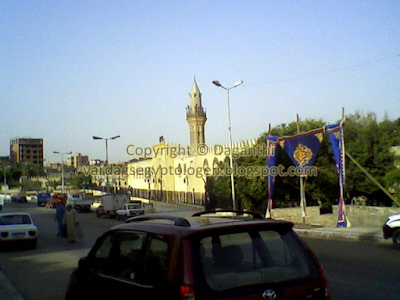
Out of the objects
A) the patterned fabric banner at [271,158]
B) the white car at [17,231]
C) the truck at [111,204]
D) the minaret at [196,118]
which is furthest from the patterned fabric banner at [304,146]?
the minaret at [196,118]

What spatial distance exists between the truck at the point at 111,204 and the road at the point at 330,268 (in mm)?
19595

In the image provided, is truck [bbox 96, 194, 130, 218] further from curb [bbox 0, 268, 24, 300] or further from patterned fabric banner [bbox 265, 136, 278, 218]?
→ curb [bbox 0, 268, 24, 300]

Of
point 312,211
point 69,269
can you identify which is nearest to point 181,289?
point 69,269

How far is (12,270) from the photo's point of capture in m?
12.1

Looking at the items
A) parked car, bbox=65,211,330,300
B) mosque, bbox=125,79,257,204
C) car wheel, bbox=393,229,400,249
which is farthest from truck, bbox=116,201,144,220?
parked car, bbox=65,211,330,300

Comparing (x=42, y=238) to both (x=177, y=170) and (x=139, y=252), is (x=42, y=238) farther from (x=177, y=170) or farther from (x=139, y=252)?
(x=177, y=170)

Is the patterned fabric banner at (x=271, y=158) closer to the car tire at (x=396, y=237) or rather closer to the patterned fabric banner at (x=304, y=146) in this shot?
the patterned fabric banner at (x=304, y=146)

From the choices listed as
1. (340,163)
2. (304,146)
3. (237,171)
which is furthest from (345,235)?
(237,171)

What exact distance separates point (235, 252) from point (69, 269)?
9.08m

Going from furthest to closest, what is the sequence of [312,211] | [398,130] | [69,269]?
[398,130], [312,211], [69,269]

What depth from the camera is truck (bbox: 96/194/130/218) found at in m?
36.7

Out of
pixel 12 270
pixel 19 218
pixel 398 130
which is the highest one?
pixel 398 130

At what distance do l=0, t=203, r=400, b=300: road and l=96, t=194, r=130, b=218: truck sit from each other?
19.6 meters

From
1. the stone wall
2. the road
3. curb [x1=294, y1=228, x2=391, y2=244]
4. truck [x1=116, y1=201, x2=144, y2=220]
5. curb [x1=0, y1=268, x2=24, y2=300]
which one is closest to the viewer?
the road
